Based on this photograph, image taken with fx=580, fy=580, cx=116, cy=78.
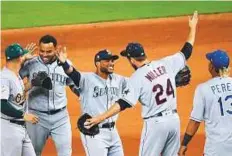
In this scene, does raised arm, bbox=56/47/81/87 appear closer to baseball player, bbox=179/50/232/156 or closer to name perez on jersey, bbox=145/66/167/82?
name perez on jersey, bbox=145/66/167/82

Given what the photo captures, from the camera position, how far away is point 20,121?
6223 mm

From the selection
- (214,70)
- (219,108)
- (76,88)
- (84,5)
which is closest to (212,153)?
(219,108)

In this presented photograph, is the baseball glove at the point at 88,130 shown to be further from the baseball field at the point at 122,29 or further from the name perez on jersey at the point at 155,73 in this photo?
the baseball field at the point at 122,29

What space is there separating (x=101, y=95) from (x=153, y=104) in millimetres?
771

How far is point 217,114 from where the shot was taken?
557 centimetres

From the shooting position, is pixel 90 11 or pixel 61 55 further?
pixel 90 11

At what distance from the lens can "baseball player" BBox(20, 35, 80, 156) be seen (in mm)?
6973

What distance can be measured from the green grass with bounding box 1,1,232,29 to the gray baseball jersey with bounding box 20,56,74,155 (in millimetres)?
7995

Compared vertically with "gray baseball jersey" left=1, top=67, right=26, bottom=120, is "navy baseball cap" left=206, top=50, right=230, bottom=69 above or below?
above

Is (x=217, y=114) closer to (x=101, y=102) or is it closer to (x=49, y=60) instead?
(x=101, y=102)

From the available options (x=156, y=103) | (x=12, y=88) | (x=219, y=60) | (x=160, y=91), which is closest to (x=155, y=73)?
(x=160, y=91)

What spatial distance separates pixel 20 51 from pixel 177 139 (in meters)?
1.92

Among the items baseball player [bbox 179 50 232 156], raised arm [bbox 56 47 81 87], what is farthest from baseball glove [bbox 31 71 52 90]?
baseball player [bbox 179 50 232 156]

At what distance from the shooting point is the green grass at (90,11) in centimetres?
1512
